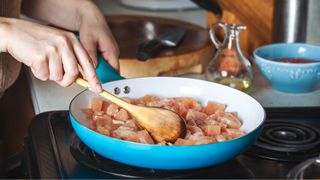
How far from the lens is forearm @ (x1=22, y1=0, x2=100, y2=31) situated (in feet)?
3.87

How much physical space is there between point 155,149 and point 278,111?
38 cm

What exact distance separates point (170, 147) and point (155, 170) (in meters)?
0.08

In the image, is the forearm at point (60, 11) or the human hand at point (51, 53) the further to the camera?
the forearm at point (60, 11)

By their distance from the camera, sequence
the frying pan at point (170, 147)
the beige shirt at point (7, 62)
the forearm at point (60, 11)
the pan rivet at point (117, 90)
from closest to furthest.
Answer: the frying pan at point (170, 147) < the pan rivet at point (117, 90) < the beige shirt at point (7, 62) < the forearm at point (60, 11)

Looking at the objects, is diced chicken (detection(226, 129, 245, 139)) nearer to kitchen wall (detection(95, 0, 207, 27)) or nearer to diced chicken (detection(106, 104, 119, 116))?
diced chicken (detection(106, 104, 119, 116))

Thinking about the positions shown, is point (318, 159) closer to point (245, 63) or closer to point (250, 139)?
point (250, 139)

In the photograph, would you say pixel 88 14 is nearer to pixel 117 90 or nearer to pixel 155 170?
pixel 117 90

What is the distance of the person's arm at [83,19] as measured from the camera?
1.05m

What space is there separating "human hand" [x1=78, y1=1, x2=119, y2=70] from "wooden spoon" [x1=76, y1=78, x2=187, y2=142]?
19 cm

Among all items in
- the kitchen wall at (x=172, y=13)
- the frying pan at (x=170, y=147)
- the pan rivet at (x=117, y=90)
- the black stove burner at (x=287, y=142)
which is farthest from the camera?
the kitchen wall at (x=172, y=13)

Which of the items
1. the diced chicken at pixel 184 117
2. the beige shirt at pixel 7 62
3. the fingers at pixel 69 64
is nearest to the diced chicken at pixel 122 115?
the diced chicken at pixel 184 117

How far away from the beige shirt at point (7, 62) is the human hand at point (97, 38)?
14 cm

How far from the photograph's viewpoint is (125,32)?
148cm

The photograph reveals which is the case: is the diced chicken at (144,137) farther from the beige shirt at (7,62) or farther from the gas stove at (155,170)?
the beige shirt at (7,62)
